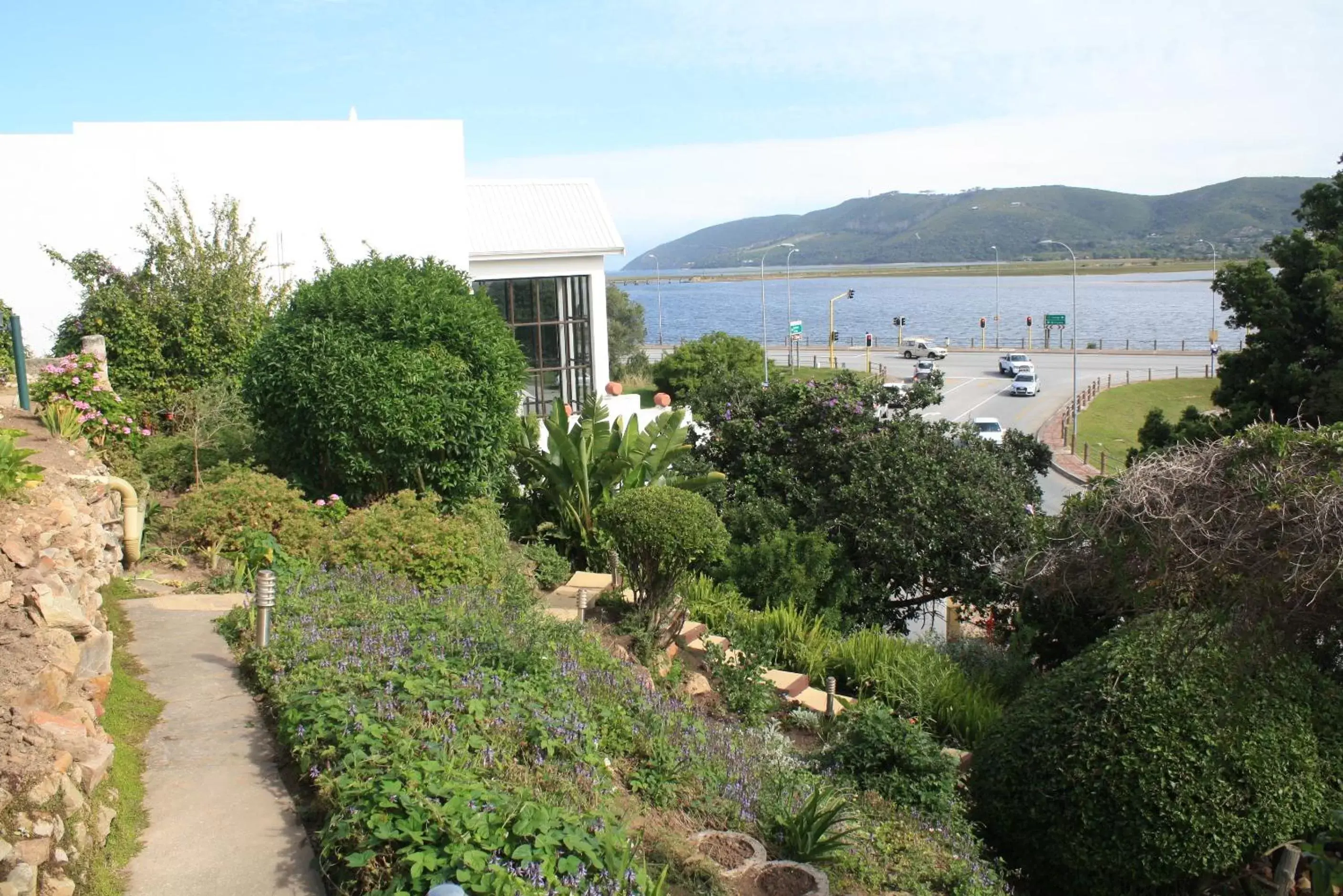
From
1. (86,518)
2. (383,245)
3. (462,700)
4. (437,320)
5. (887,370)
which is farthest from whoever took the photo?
(887,370)

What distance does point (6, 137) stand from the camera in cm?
1775

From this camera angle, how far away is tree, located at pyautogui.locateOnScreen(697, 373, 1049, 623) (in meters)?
13.8

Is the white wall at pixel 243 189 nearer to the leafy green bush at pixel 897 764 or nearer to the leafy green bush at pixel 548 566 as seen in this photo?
the leafy green bush at pixel 548 566

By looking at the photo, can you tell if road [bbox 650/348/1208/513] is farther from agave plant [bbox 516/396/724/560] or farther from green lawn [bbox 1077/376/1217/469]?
agave plant [bbox 516/396/724/560]

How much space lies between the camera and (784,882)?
5.45m

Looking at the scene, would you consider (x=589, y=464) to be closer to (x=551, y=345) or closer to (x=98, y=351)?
(x=98, y=351)

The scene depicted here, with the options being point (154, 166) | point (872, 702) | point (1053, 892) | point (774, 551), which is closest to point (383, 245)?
point (154, 166)

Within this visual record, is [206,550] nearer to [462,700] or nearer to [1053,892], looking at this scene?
[462,700]

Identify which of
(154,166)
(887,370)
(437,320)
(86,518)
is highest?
(154,166)

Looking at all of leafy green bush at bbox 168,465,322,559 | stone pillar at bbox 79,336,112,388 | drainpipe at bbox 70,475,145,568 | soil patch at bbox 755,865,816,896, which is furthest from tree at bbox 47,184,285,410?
soil patch at bbox 755,865,816,896

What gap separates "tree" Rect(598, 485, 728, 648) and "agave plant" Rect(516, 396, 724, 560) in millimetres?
3402

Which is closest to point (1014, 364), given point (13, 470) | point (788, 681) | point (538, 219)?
point (538, 219)

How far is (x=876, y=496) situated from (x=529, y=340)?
859 centimetres

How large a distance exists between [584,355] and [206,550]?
1111 centimetres
